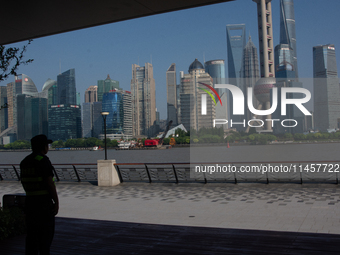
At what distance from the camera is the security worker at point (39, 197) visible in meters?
3.96

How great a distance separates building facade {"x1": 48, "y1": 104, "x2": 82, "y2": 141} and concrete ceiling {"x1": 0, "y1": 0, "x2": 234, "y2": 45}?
182231 millimetres

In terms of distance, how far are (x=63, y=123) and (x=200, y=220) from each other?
185m

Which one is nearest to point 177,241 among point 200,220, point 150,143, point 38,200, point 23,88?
point 200,220

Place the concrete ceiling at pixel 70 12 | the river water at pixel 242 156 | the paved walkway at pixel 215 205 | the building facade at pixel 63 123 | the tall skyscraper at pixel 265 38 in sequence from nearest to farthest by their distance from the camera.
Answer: the concrete ceiling at pixel 70 12, the paved walkway at pixel 215 205, the river water at pixel 242 156, the tall skyscraper at pixel 265 38, the building facade at pixel 63 123

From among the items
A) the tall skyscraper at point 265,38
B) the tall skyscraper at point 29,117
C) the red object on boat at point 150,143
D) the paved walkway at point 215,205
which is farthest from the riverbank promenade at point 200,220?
the tall skyscraper at point 29,117

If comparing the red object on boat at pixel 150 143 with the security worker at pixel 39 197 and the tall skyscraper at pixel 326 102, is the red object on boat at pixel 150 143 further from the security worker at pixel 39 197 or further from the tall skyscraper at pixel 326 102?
the security worker at pixel 39 197

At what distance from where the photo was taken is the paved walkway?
26.0ft

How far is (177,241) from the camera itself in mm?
6020

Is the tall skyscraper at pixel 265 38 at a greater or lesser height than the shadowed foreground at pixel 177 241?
greater

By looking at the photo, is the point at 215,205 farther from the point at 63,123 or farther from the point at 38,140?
the point at 63,123

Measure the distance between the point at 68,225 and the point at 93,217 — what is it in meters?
1.30

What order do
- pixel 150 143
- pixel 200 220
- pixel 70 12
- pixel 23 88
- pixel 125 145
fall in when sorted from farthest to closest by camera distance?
1. pixel 23 88
2. pixel 125 145
3. pixel 150 143
4. pixel 200 220
5. pixel 70 12

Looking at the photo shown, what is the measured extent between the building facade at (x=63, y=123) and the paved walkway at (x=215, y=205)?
172144 millimetres

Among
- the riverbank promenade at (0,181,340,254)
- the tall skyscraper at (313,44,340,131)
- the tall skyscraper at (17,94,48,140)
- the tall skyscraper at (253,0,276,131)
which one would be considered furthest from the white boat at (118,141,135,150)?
the riverbank promenade at (0,181,340,254)
